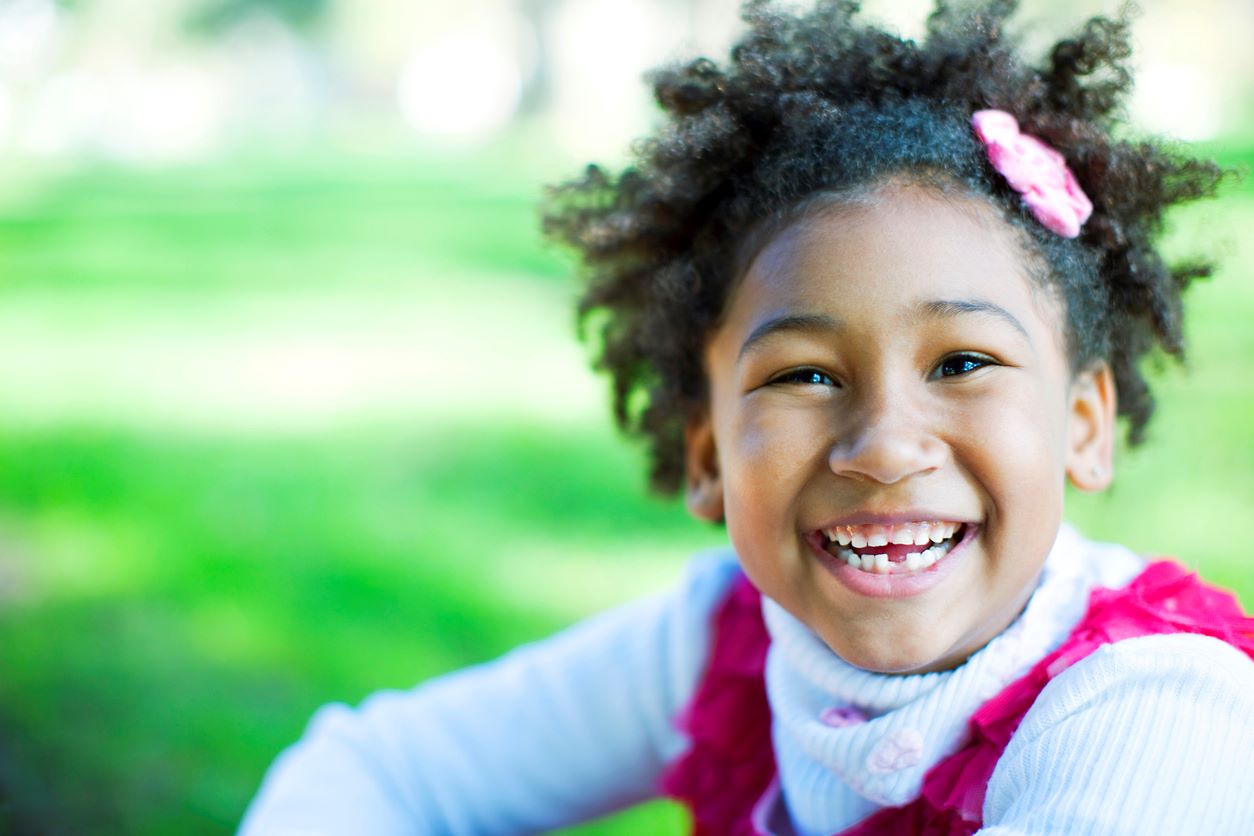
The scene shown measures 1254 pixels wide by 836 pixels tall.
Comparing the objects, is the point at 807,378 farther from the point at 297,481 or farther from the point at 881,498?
the point at 297,481

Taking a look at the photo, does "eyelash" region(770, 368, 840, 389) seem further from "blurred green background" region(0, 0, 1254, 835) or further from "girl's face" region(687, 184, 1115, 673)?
"blurred green background" region(0, 0, 1254, 835)

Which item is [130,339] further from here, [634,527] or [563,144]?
[563,144]

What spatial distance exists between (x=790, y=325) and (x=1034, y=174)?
1.12 feet

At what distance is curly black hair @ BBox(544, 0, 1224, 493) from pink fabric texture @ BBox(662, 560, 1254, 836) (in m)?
0.32

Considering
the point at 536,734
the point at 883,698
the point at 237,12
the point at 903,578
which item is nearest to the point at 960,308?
the point at 903,578

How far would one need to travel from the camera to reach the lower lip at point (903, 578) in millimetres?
1438

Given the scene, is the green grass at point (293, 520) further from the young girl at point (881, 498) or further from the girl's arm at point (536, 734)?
the girl's arm at point (536, 734)

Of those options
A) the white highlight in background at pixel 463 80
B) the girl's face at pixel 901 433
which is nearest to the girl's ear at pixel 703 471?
the girl's face at pixel 901 433

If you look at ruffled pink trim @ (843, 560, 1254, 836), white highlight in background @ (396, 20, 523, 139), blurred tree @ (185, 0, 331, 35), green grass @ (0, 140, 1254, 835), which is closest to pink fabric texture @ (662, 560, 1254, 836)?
ruffled pink trim @ (843, 560, 1254, 836)

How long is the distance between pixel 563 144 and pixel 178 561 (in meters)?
10.0

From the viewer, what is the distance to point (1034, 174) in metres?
1.56

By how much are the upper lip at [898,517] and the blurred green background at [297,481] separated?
0.72 metres

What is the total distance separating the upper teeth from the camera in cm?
144

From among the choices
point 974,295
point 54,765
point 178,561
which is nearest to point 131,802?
point 54,765
